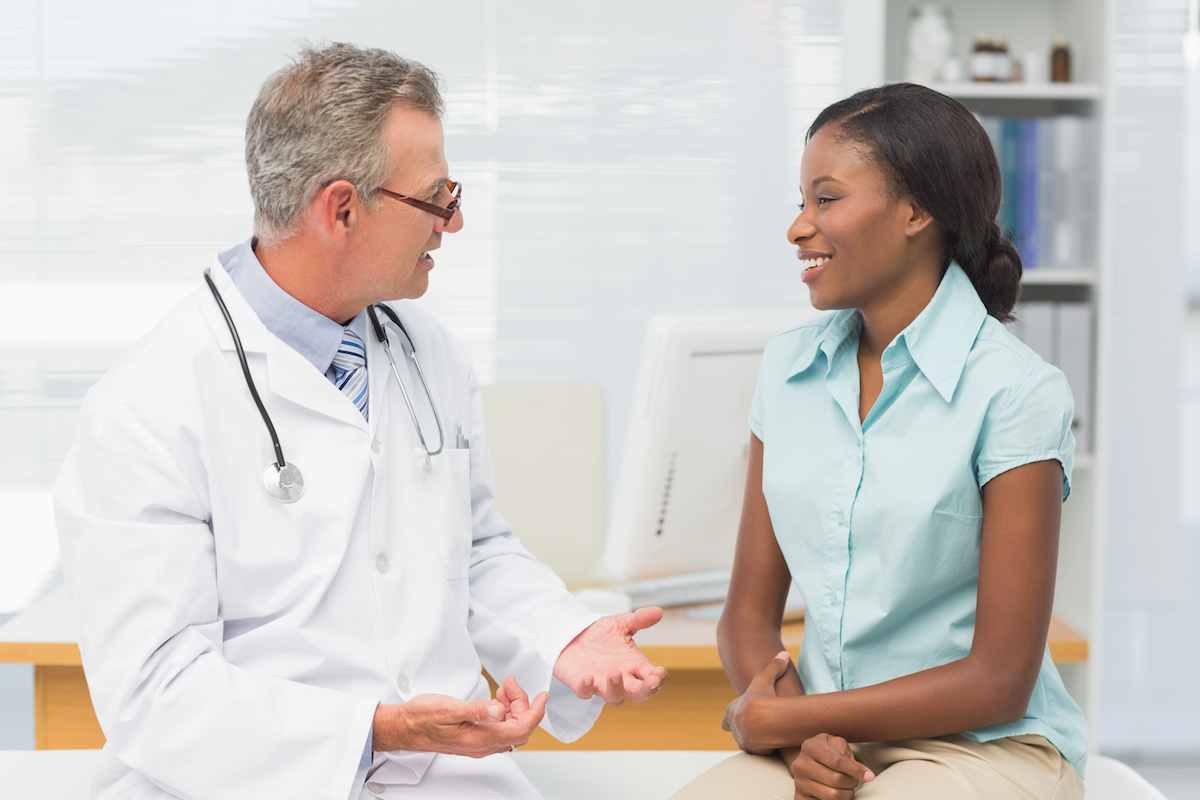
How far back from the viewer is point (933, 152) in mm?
1295

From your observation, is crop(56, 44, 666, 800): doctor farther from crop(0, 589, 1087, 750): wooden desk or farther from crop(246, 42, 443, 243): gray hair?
crop(0, 589, 1087, 750): wooden desk

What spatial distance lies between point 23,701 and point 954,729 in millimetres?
3408

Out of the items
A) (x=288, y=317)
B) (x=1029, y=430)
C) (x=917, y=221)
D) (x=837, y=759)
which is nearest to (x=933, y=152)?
(x=917, y=221)

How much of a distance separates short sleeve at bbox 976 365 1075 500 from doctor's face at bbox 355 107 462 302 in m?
0.71

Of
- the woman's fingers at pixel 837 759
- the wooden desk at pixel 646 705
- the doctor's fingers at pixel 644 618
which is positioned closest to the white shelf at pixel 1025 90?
the wooden desk at pixel 646 705

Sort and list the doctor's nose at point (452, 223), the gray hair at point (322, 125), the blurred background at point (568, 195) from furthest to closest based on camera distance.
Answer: the blurred background at point (568, 195)
the doctor's nose at point (452, 223)
the gray hair at point (322, 125)

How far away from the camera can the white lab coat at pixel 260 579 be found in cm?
117

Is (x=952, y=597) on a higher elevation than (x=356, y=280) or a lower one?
lower

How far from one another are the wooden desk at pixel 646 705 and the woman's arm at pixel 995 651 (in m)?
0.54

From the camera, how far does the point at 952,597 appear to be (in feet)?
4.24

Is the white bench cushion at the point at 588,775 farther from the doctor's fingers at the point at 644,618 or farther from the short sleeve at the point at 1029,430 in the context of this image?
the short sleeve at the point at 1029,430

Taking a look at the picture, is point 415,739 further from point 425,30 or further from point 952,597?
point 425,30

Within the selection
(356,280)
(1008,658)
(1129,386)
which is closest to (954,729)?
(1008,658)

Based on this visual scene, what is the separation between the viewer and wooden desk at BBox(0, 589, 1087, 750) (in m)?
1.76
